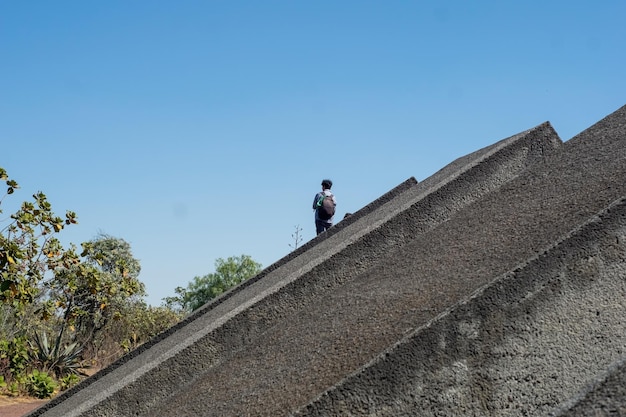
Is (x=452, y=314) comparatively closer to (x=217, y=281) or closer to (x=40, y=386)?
(x=40, y=386)

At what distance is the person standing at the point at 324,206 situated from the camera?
11.0 meters

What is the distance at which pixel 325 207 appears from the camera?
11.0m

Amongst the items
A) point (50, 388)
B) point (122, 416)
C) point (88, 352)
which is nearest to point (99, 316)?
point (88, 352)

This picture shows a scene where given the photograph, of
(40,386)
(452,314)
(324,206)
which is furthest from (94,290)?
(452,314)

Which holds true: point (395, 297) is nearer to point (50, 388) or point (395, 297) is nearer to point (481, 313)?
point (481, 313)

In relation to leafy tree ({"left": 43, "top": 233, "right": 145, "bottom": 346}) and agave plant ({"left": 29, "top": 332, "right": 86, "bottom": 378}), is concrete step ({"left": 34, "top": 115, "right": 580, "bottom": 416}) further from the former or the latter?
agave plant ({"left": 29, "top": 332, "right": 86, "bottom": 378})

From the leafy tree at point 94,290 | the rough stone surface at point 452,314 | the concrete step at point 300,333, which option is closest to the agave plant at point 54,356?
the leafy tree at point 94,290

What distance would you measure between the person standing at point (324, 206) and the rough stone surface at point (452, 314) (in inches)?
217

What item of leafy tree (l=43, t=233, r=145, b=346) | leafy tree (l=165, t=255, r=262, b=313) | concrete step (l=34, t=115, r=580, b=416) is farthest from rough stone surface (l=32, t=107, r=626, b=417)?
leafy tree (l=165, t=255, r=262, b=313)

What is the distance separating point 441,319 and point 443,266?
954 millimetres

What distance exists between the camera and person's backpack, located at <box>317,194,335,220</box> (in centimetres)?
1102

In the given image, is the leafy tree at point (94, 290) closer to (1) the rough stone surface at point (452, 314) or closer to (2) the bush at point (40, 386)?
(2) the bush at point (40, 386)

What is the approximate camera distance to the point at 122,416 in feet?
15.1

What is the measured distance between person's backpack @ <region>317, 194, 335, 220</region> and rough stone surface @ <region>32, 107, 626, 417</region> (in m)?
5.50
